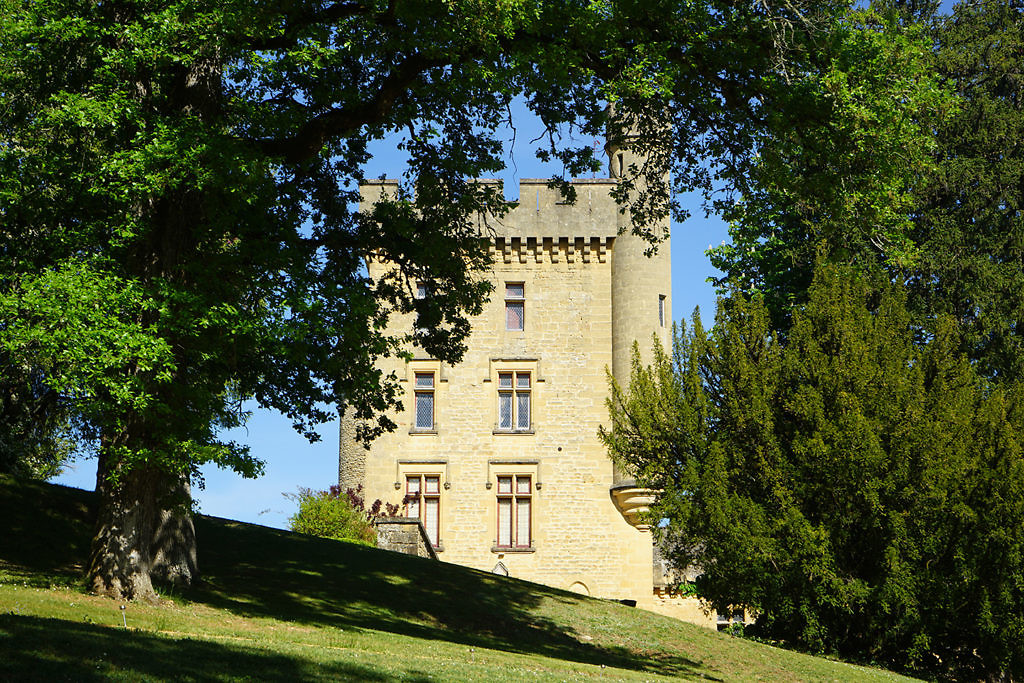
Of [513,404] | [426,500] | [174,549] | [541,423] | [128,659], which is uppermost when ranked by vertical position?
[513,404]

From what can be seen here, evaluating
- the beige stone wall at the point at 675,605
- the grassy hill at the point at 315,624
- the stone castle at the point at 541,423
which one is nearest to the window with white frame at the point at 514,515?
the stone castle at the point at 541,423

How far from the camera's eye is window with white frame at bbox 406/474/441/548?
109ft

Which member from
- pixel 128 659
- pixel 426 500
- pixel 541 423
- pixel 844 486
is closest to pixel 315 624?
pixel 128 659

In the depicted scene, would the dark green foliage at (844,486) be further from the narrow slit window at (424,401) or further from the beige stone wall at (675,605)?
the narrow slit window at (424,401)

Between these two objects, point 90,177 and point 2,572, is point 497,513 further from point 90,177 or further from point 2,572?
point 90,177

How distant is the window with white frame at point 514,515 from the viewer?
33.1m

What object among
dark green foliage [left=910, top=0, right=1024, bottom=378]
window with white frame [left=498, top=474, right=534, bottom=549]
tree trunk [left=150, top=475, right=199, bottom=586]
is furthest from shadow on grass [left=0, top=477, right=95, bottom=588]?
dark green foliage [left=910, top=0, right=1024, bottom=378]

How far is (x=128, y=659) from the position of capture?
10.2 m

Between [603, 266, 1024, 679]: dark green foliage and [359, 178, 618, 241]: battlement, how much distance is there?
13600 mm

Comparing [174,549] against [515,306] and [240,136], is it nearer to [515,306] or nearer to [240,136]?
[240,136]

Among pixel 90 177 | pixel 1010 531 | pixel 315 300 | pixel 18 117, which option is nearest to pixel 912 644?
pixel 1010 531

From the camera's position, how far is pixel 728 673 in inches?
733

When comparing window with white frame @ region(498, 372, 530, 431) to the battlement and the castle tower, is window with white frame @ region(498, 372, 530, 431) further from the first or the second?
the battlement

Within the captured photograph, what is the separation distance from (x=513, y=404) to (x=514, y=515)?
338 centimetres
